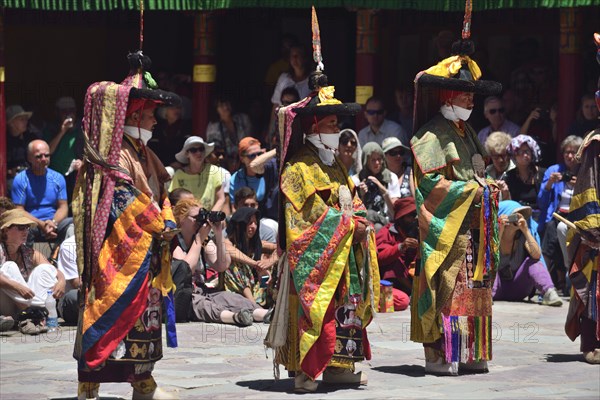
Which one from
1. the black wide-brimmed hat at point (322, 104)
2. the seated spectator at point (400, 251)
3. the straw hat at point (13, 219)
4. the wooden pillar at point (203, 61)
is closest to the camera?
the black wide-brimmed hat at point (322, 104)

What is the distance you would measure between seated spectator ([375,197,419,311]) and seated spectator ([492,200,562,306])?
2.72 ft

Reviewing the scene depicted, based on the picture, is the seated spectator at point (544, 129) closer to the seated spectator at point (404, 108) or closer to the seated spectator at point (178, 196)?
the seated spectator at point (404, 108)

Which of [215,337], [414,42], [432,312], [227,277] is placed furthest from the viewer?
[414,42]

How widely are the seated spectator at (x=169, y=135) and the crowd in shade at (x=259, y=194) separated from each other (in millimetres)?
21

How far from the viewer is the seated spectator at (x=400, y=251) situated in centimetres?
1295

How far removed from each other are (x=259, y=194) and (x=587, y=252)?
4.43 meters

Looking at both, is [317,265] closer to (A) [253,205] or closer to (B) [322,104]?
(B) [322,104]

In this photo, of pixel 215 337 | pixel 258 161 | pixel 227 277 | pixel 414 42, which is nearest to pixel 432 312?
pixel 215 337

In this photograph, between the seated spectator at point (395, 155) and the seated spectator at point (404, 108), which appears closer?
the seated spectator at point (395, 155)

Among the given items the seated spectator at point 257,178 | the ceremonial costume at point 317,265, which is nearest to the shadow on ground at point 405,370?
the ceremonial costume at point 317,265

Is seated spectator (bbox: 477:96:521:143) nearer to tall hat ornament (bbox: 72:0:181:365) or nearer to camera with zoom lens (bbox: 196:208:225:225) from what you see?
camera with zoom lens (bbox: 196:208:225:225)

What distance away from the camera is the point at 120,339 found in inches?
324

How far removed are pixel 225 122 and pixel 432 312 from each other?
6.71 meters

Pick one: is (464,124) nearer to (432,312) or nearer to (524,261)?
(432,312)
